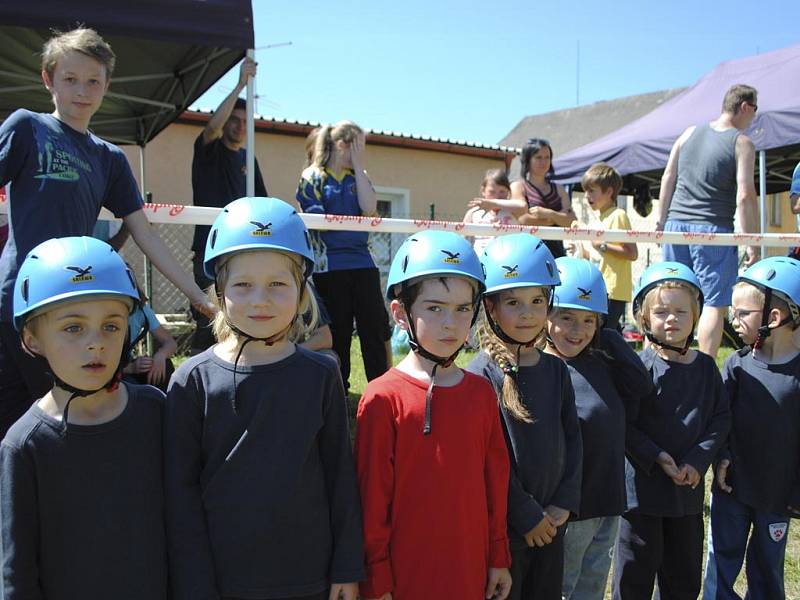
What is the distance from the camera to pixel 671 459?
3.20 m

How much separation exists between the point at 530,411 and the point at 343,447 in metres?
0.84

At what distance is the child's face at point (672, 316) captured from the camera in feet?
11.1

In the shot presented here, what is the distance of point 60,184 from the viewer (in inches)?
118

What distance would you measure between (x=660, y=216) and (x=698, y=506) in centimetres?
381

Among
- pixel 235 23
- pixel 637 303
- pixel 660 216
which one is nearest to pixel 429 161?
pixel 660 216

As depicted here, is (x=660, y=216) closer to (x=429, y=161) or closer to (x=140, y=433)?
(x=140, y=433)

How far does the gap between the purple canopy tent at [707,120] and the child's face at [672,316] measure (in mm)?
7597

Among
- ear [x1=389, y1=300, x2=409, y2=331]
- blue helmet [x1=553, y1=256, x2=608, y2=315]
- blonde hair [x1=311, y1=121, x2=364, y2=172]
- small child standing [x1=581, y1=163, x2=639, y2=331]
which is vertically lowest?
ear [x1=389, y1=300, x2=409, y2=331]

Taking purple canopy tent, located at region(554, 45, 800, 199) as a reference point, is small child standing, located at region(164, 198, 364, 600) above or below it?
below

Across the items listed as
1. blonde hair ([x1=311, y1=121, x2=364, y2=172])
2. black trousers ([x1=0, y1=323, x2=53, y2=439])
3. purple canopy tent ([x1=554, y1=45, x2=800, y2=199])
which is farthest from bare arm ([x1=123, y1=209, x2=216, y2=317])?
purple canopy tent ([x1=554, y1=45, x2=800, y2=199])

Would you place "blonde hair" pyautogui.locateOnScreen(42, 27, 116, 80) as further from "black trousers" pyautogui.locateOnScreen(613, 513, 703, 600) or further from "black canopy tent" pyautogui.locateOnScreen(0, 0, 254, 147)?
"black trousers" pyautogui.locateOnScreen(613, 513, 703, 600)

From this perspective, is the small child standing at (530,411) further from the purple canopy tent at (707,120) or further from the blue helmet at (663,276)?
the purple canopy tent at (707,120)

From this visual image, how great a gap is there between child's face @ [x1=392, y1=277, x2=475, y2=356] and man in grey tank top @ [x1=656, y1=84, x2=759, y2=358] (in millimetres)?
3794

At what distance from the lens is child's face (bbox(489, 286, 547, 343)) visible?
2.88m
